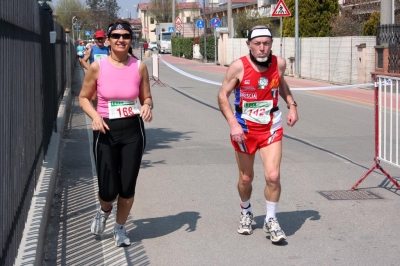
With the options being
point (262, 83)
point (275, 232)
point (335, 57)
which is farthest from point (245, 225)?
point (335, 57)

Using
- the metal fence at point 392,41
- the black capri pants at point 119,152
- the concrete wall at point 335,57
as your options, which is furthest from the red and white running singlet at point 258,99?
the concrete wall at point 335,57

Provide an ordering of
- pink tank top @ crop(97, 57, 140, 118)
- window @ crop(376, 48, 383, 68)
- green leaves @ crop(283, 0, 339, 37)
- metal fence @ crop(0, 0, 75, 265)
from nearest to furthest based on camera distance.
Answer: metal fence @ crop(0, 0, 75, 265), pink tank top @ crop(97, 57, 140, 118), window @ crop(376, 48, 383, 68), green leaves @ crop(283, 0, 339, 37)

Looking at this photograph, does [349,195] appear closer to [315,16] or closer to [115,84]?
[115,84]

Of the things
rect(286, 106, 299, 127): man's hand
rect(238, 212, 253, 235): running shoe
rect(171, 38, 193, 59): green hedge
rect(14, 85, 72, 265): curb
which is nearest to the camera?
rect(14, 85, 72, 265): curb

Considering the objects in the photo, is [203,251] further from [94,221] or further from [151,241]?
[94,221]

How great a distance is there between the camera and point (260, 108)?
20.4 ft

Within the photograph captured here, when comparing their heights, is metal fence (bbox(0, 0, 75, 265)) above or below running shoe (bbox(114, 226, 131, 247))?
above

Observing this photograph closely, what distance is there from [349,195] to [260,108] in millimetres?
2408

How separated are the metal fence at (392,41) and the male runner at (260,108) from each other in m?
17.2

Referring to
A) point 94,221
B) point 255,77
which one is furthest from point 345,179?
point 94,221

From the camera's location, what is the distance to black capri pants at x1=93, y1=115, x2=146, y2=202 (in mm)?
5875

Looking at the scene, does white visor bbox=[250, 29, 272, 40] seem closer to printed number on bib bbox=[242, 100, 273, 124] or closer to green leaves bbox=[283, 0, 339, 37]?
printed number on bib bbox=[242, 100, 273, 124]

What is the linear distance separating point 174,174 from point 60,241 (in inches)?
131

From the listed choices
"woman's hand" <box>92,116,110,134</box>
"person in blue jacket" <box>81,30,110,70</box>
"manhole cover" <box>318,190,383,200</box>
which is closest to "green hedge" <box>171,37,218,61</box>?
"person in blue jacket" <box>81,30,110,70</box>
